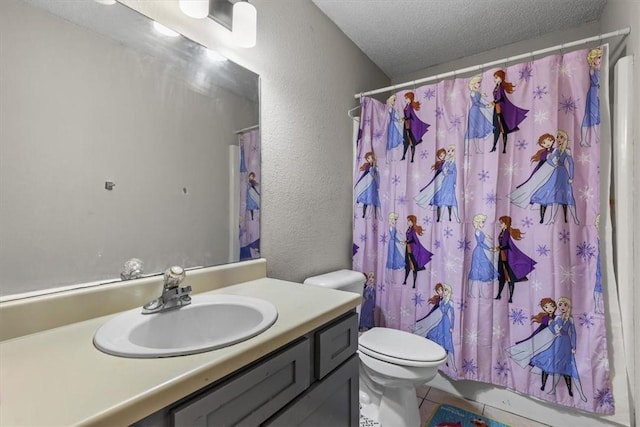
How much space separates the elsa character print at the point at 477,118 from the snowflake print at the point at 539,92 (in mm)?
207

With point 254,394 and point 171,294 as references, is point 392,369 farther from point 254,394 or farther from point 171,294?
point 171,294

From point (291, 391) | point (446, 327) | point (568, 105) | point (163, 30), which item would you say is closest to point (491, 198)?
→ point (568, 105)

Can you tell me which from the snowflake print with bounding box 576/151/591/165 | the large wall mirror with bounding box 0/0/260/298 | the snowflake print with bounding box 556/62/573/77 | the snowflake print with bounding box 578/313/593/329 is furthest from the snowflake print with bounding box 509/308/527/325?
the large wall mirror with bounding box 0/0/260/298

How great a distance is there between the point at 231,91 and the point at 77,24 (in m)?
0.53

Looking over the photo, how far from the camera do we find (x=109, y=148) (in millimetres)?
921

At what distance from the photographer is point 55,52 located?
82 centimetres

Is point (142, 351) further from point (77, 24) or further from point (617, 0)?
point (617, 0)

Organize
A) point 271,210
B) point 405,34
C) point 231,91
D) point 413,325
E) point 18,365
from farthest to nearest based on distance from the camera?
point 405,34 < point 413,325 < point 271,210 < point 231,91 < point 18,365

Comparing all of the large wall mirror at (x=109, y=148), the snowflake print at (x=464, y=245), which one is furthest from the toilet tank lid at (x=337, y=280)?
the snowflake print at (x=464, y=245)

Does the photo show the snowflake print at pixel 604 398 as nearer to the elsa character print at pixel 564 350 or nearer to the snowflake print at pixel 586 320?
the elsa character print at pixel 564 350

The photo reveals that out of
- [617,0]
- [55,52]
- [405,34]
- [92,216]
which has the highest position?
[405,34]

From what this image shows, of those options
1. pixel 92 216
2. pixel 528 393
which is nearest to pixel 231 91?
pixel 92 216

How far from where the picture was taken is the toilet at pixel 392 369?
140 cm

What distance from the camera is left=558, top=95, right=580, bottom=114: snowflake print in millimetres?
1464
